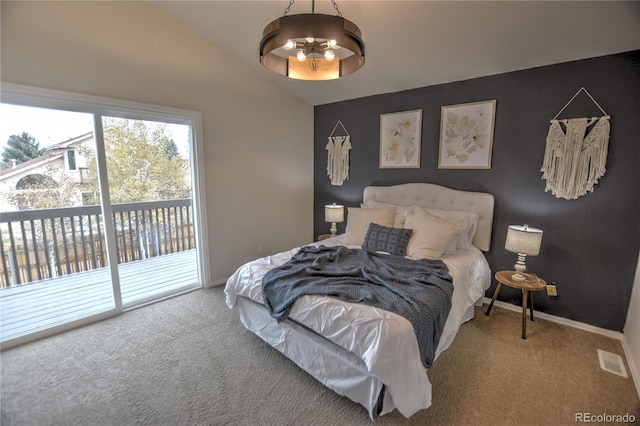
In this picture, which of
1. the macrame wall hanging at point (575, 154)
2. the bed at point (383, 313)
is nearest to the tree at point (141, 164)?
the bed at point (383, 313)

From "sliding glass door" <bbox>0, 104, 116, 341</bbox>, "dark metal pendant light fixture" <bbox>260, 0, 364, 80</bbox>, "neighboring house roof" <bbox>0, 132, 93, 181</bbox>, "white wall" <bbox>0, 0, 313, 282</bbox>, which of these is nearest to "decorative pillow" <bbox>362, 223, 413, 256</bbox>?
"dark metal pendant light fixture" <bbox>260, 0, 364, 80</bbox>

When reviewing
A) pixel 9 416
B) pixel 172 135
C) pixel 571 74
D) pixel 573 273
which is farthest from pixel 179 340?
pixel 571 74

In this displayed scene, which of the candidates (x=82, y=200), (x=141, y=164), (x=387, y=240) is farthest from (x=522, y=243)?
(x=82, y=200)

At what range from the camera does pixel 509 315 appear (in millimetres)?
2721

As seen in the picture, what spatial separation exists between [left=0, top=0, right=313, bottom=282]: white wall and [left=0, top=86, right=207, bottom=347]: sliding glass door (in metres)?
0.17

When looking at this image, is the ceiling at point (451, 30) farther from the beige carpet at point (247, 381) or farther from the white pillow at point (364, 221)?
the beige carpet at point (247, 381)

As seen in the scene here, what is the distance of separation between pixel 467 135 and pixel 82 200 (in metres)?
3.95

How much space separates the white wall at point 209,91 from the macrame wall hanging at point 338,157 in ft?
1.31

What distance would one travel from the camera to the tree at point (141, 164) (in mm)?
2656

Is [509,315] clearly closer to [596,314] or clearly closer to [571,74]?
[596,314]

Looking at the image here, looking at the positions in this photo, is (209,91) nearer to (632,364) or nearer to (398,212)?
(398,212)

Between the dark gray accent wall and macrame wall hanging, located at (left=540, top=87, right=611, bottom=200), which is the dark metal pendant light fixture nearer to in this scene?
the dark gray accent wall

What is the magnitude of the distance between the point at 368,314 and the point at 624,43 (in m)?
2.82

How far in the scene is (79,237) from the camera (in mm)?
3137
